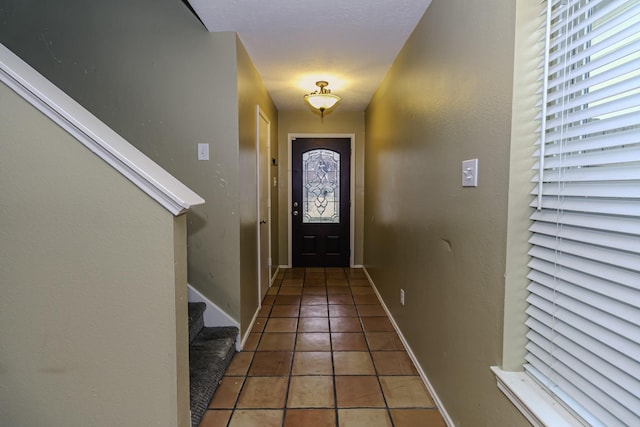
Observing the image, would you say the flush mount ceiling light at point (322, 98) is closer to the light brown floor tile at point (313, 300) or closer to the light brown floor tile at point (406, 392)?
the light brown floor tile at point (313, 300)

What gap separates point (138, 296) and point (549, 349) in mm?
1387

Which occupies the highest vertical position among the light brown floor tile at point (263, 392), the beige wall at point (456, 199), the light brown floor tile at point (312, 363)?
the beige wall at point (456, 199)

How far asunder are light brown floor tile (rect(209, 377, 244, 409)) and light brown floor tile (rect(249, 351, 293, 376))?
0.42ft

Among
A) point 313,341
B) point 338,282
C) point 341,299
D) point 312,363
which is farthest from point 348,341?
point 338,282

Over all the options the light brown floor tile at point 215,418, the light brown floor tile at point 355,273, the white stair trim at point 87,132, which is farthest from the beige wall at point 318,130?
the white stair trim at point 87,132

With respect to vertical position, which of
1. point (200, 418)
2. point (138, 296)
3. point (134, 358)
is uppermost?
point (138, 296)

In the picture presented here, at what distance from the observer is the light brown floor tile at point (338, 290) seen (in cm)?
377

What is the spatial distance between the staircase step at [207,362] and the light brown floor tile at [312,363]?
1.49 feet

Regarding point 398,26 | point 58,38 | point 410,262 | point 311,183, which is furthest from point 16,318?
Answer: point 311,183

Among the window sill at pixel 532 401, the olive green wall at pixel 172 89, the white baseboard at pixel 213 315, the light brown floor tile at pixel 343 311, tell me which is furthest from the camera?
the light brown floor tile at pixel 343 311

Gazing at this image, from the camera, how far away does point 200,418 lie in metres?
1.71

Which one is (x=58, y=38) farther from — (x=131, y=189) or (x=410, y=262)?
(x=410, y=262)

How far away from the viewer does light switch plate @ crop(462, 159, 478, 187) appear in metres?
1.39

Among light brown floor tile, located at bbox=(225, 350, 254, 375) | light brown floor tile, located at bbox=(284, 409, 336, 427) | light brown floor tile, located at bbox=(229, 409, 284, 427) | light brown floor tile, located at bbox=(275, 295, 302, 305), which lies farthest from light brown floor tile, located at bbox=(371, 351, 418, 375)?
light brown floor tile, located at bbox=(275, 295, 302, 305)
